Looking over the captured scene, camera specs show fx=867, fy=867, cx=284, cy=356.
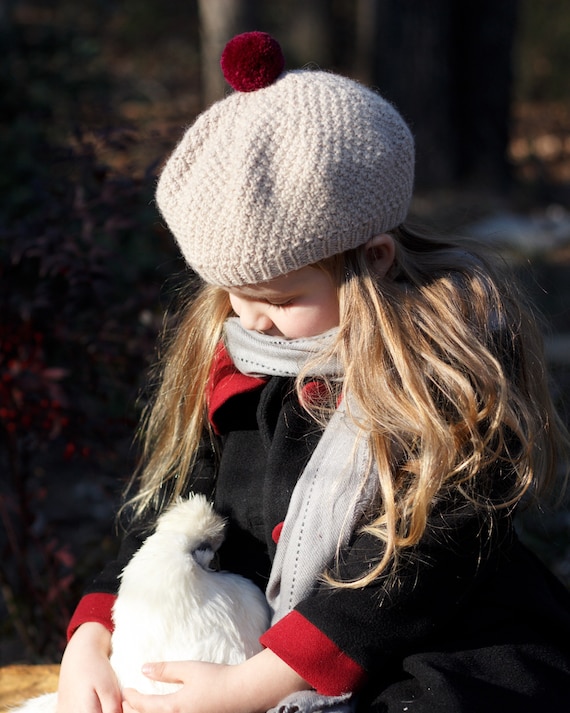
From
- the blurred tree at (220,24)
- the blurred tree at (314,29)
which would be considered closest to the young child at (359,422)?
the blurred tree at (220,24)

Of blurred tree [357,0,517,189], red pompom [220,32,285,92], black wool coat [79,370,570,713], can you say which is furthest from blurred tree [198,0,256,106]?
black wool coat [79,370,570,713]

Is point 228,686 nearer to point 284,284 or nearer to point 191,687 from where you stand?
point 191,687

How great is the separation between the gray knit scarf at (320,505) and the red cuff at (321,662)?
2cm

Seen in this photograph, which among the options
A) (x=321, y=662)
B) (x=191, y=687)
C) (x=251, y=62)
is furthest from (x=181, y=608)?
(x=251, y=62)

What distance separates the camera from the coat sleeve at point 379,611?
5.27 feet

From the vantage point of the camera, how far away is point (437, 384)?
1698 mm

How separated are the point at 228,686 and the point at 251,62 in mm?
1188

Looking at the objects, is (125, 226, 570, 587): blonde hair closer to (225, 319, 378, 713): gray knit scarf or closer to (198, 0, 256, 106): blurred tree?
(225, 319, 378, 713): gray knit scarf

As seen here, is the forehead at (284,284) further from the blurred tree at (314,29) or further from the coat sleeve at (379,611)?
the blurred tree at (314,29)

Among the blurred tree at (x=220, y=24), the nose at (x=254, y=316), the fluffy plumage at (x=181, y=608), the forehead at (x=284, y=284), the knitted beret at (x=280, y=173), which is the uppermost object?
the knitted beret at (x=280, y=173)

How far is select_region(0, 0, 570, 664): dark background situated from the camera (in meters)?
2.53

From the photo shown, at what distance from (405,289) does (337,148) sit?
35 centimetres

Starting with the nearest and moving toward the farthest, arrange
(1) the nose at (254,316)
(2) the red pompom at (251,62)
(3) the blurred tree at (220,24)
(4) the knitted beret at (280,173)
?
(4) the knitted beret at (280,173) < (2) the red pompom at (251,62) < (1) the nose at (254,316) < (3) the blurred tree at (220,24)

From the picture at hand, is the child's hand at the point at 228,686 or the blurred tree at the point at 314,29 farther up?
the child's hand at the point at 228,686
